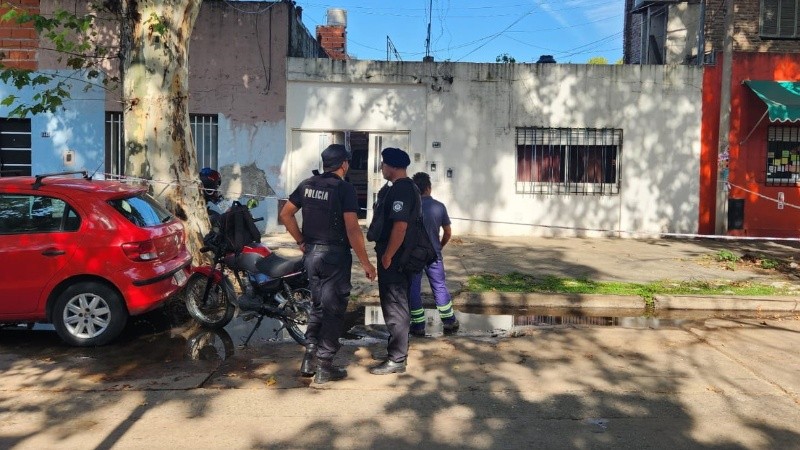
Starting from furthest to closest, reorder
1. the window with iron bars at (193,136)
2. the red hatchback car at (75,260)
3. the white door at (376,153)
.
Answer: the white door at (376,153)
the window with iron bars at (193,136)
the red hatchback car at (75,260)

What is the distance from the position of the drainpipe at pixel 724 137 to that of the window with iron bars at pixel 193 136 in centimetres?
1018

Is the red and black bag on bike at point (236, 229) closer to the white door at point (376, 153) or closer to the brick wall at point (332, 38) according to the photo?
the white door at point (376, 153)

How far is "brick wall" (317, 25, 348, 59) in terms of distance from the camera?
19.7 metres

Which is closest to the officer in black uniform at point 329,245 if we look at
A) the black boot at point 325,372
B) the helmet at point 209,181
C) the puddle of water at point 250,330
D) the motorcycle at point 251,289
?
the black boot at point 325,372

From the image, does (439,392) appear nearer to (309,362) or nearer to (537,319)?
(309,362)

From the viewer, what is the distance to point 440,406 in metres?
5.17

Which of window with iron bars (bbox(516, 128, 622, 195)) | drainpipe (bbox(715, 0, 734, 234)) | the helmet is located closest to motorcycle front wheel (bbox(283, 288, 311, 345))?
the helmet

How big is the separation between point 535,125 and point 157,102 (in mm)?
8505

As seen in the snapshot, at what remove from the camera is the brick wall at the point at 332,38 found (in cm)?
1966

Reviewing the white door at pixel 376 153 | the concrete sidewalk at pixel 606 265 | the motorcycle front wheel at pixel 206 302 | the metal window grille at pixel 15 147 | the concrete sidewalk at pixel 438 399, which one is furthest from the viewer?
the white door at pixel 376 153

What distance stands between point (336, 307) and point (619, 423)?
2229 millimetres

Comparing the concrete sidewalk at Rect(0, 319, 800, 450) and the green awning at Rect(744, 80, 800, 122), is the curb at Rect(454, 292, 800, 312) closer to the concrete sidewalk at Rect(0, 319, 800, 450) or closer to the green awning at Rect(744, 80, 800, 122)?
the concrete sidewalk at Rect(0, 319, 800, 450)

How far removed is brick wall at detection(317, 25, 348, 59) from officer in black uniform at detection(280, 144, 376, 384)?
1468 centimetres

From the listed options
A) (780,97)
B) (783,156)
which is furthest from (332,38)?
(783,156)
